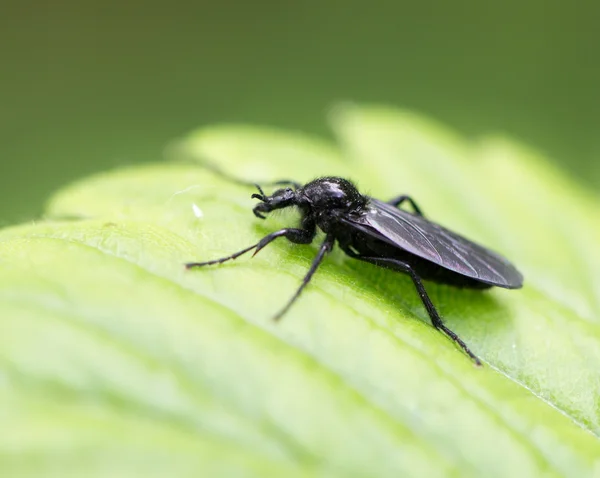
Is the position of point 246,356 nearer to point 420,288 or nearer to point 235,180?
point 420,288

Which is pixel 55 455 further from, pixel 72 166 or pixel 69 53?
pixel 69 53

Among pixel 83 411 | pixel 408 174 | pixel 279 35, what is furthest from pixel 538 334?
pixel 279 35

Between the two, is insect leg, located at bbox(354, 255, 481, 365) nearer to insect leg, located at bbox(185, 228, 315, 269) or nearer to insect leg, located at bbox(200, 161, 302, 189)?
insect leg, located at bbox(185, 228, 315, 269)

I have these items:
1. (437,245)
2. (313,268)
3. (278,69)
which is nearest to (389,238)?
(437,245)

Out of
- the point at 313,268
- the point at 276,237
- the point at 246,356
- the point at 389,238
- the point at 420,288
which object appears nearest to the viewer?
the point at 246,356

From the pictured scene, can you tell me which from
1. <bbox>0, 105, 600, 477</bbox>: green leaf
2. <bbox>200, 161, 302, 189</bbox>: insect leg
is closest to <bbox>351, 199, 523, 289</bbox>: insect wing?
<bbox>0, 105, 600, 477</bbox>: green leaf

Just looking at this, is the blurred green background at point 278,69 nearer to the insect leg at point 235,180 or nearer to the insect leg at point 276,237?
the insect leg at point 235,180

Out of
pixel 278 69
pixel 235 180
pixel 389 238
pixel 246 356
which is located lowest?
pixel 278 69
